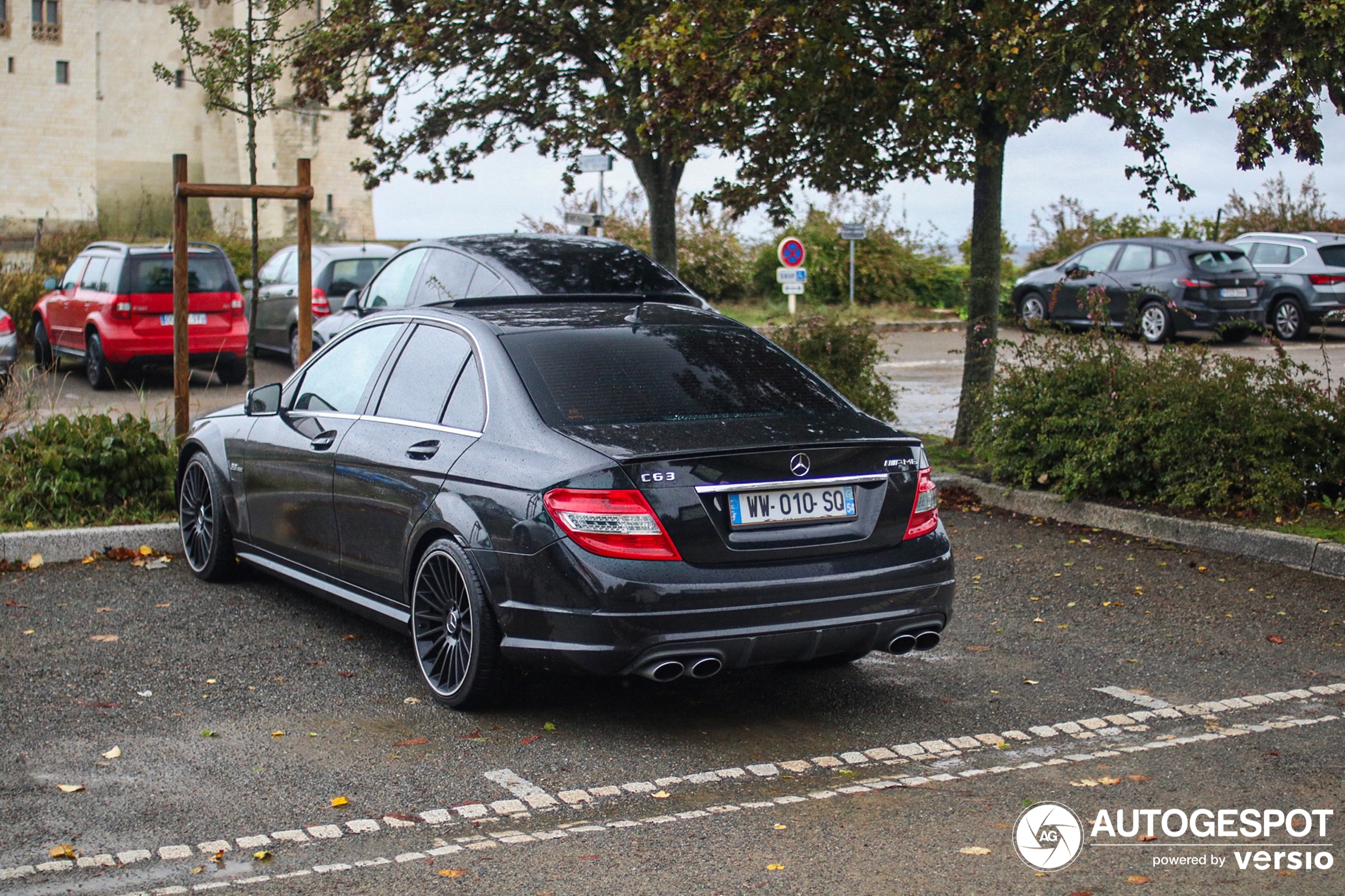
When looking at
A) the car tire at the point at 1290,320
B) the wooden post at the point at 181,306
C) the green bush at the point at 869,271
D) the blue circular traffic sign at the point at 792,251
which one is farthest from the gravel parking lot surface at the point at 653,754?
the green bush at the point at 869,271

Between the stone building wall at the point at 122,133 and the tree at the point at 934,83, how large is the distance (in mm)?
52959

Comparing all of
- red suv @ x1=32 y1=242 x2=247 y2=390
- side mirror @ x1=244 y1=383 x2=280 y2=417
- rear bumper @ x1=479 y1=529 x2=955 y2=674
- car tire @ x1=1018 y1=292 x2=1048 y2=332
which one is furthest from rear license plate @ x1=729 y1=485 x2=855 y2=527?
car tire @ x1=1018 y1=292 x2=1048 y2=332

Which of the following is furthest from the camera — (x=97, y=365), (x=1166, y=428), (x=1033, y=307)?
(x=1033, y=307)

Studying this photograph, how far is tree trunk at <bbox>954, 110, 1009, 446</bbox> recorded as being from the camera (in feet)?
39.6

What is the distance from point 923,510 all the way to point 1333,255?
22526mm

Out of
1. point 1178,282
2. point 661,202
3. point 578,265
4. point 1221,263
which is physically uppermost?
point 661,202

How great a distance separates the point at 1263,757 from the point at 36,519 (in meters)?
7.10

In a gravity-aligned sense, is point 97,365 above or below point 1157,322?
below

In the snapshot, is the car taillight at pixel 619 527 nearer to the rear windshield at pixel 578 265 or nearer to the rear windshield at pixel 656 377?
the rear windshield at pixel 656 377

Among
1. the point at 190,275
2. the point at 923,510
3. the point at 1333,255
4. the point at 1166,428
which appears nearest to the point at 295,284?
the point at 190,275

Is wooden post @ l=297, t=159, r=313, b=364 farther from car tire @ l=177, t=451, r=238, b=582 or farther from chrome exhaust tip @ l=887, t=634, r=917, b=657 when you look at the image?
chrome exhaust tip @ l=887, t=634, r=917, b=657

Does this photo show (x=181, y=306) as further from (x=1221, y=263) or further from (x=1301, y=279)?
(x=1301, y=279)

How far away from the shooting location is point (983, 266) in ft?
40.8

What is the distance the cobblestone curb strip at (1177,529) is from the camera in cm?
802
